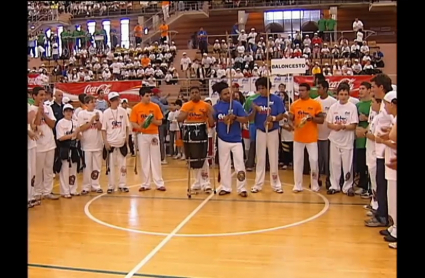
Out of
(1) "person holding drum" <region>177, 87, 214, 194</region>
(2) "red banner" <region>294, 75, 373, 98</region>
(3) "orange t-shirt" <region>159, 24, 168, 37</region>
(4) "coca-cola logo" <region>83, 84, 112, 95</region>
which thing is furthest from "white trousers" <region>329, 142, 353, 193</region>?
(3) "orange t-shirt" <region>159, 24, 168, 37</region>

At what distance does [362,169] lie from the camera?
7.54 m

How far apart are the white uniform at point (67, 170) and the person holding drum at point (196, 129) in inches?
69.1

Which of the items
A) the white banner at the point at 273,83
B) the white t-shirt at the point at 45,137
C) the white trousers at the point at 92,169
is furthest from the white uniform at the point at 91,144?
the white banner at the point at 273,83

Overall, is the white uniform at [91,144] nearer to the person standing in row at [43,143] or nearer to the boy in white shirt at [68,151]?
the boy in white shirt at [68,151]

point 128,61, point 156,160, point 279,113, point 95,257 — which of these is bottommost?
point 95,257

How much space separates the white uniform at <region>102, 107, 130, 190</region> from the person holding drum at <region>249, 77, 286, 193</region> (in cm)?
216

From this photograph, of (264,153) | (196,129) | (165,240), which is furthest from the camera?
(264,153)

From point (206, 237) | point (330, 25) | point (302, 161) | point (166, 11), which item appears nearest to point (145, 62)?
point (166, 11)

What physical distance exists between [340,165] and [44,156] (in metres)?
4.61

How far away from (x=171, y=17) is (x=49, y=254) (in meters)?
21.9

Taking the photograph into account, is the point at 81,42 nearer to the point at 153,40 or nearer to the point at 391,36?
the point at 153,40

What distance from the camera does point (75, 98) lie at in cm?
1611

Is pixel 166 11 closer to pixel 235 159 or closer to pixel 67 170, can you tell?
pixel 67 170
